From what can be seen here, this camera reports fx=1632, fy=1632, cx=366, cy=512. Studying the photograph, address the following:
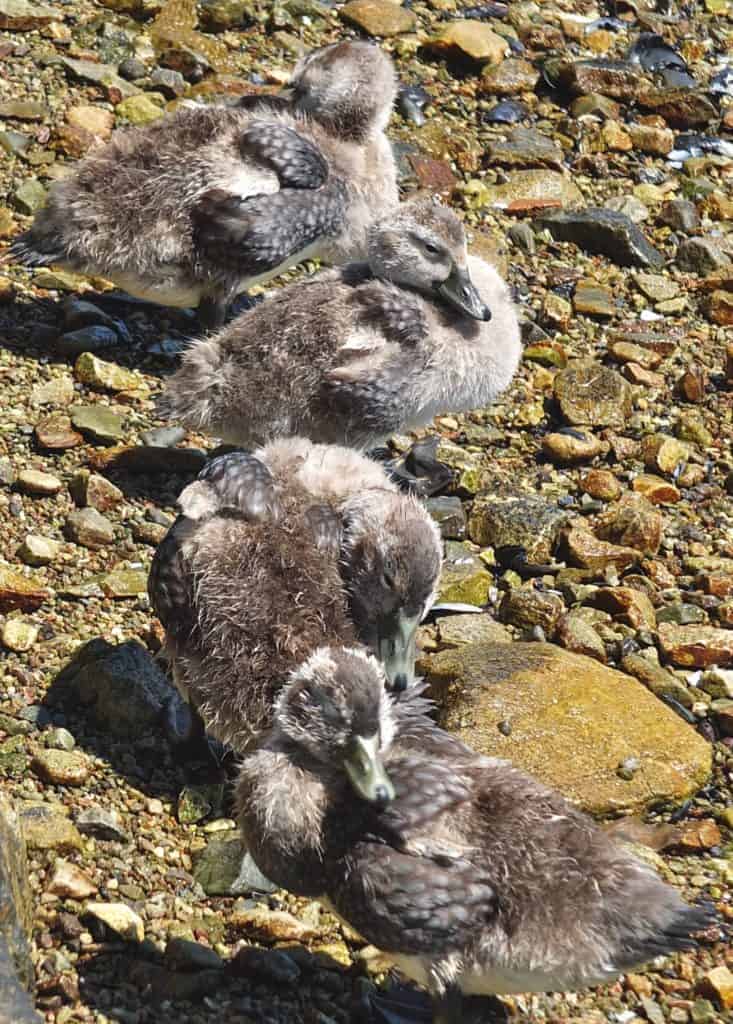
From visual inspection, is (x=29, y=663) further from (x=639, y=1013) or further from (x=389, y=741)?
(x=639, y=1013)

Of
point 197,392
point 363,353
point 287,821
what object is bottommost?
point 197,392

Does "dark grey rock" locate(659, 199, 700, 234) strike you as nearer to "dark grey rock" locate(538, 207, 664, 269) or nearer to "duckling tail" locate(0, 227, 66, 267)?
"dark grey rock" locate(538, 207, 664, 269)

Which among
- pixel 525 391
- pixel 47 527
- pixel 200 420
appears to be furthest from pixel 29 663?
pixel 525 391

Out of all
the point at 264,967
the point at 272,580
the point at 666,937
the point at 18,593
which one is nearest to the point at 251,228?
the point at 18,593

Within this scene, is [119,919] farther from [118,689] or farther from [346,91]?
[346,91]

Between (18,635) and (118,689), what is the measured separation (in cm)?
47

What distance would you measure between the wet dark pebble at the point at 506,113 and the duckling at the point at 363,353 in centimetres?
284

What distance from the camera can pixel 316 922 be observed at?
15.8 ft

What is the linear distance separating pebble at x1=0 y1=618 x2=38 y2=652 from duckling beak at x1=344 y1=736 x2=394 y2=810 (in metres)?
1.81

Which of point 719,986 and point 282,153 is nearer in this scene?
point 719,986

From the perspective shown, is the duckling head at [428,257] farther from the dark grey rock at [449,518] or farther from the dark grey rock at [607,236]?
the dark grey rock at [607,236]

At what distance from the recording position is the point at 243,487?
509cm

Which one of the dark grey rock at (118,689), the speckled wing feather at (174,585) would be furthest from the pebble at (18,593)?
the speckled wing feather at (174,585)

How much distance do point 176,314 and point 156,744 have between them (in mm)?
2971
